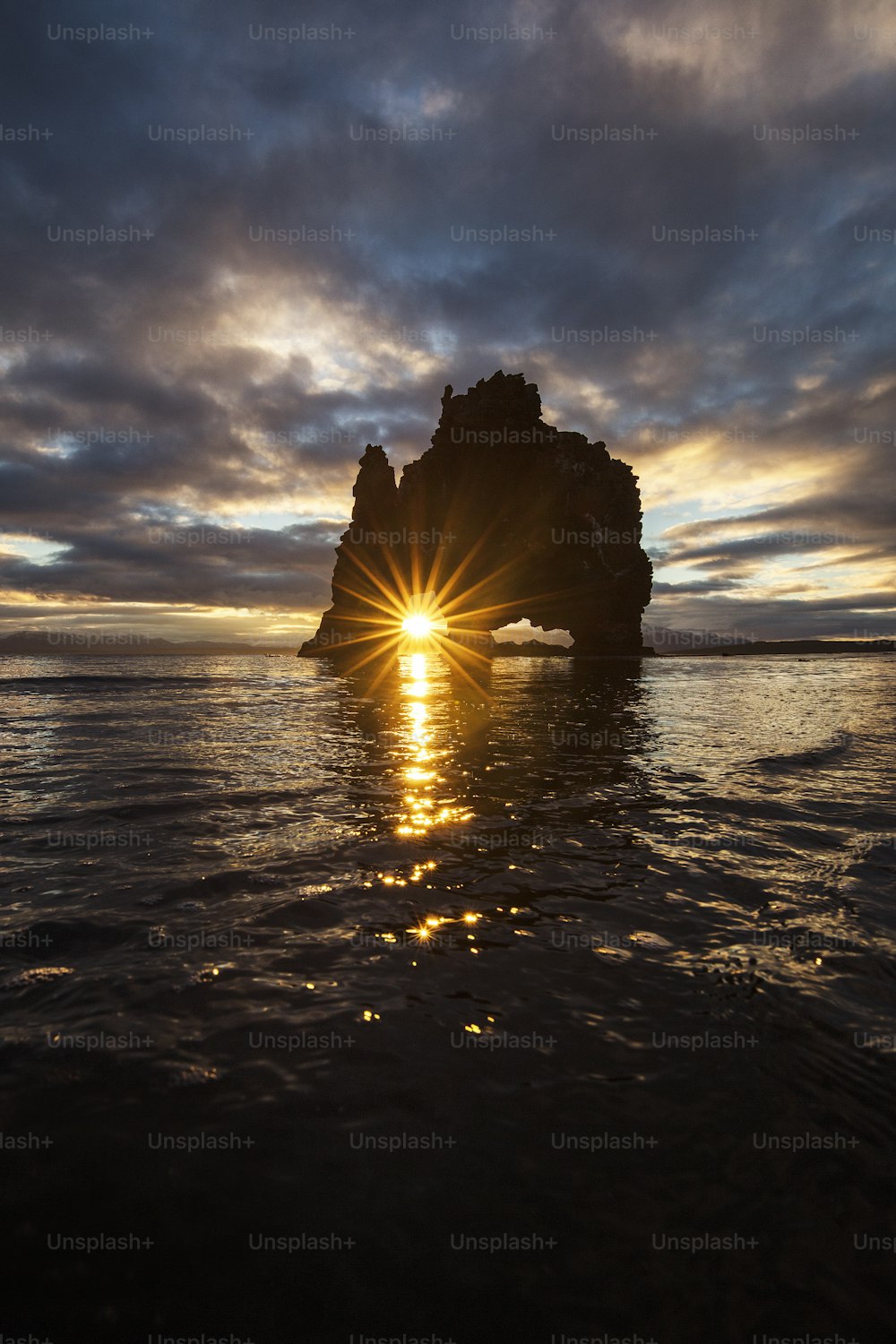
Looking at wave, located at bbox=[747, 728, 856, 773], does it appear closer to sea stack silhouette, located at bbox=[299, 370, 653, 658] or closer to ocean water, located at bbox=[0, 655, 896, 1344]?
ocean water, located at bbox=[0, 655, 896, 1344]

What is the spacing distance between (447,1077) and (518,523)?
105m

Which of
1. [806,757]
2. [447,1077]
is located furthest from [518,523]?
[447,1077]

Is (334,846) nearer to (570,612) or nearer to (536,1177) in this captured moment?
(536,1177)

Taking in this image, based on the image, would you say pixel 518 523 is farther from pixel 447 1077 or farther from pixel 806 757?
pixel 447 1077

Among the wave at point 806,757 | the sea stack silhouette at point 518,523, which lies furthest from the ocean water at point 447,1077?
the sea stack silhouette at point 518,523

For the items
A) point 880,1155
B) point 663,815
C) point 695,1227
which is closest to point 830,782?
point 663,815

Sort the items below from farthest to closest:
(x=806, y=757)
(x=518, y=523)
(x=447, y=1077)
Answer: (x=518, y=523) → (x=806, y=757) → (x=447, y=1077)

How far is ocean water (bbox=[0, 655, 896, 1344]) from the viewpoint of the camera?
2705mm

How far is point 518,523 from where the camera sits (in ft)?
340

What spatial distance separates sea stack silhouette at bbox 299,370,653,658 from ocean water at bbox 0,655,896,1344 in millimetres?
97624

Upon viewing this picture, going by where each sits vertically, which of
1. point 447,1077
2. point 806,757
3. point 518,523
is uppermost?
point 518,523

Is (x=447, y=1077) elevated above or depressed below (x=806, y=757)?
below

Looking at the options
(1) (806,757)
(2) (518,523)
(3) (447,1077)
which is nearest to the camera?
(3) (447,1077)

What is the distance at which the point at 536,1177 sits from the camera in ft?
10.6
